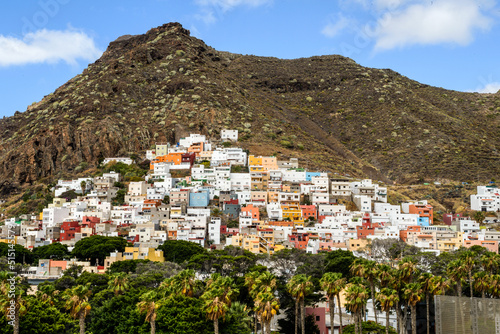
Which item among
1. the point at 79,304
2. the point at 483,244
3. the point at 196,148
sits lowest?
the point at 79,304

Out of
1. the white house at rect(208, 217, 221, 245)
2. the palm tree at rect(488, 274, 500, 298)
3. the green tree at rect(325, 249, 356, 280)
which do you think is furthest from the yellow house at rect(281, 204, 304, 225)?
the palm tree at rect(488, 274, 500, 298)

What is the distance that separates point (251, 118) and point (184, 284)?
9721cm

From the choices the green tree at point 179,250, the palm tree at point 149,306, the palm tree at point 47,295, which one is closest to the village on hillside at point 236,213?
the green tree at point 179,250

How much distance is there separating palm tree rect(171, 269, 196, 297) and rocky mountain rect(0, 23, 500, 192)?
232 ft

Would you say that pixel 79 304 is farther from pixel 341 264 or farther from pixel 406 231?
pixel 406 231

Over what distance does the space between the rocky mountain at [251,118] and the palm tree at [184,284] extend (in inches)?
2790

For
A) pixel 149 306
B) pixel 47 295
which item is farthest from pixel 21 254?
pixel 149 306

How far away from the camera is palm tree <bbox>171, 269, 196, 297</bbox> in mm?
41906

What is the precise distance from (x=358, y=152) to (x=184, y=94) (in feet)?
138

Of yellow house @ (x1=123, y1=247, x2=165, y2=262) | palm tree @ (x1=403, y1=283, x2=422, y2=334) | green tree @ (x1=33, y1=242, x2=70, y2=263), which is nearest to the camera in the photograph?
palm tree @ (x1=403, y1=283, x2=422, y2=334)

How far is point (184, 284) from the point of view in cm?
4203

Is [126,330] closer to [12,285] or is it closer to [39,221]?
[12,285]

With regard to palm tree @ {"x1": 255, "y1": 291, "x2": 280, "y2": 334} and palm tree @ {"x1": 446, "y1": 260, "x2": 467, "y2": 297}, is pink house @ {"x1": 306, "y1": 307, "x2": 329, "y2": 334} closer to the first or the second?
palm tree @ {"x1": 446, "y1": 260, "x2": 467, "y2": 297}

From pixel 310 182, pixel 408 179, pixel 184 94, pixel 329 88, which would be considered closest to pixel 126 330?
pixel 310 182
